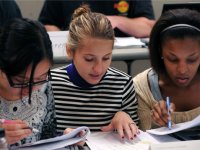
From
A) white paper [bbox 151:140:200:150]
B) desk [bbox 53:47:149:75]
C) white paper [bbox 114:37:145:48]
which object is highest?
white paper [bbox 114:37:145:48]

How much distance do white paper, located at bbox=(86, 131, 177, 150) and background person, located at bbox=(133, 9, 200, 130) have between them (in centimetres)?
11

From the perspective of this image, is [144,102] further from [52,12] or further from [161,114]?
[52,12]

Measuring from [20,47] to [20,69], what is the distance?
0.07 metres

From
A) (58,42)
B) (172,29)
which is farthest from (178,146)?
(58,42)

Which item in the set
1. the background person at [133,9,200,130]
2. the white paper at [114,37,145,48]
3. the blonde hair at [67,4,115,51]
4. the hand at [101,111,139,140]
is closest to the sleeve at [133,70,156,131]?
the background person at [133,9,200,130]

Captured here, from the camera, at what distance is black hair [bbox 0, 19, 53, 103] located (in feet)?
3.48

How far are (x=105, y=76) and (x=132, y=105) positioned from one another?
163 mm

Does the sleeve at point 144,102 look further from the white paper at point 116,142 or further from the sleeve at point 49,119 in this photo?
the sleeve at point 49,119

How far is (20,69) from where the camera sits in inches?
42.4

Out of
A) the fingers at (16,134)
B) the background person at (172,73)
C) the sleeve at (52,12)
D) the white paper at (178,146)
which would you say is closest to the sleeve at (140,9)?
the sleeve at (52,12)

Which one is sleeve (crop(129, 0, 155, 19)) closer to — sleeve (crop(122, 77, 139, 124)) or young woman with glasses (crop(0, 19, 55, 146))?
sleeve (crop(122, 77, 139, 124))

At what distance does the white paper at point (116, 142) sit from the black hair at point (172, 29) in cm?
37

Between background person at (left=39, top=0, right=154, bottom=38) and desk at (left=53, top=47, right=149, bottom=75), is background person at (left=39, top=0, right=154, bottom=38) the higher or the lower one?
the higher one

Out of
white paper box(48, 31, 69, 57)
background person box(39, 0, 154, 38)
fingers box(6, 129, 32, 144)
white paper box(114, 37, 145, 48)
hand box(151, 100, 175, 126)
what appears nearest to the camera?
fingers box(6, 129, 32, 144)
